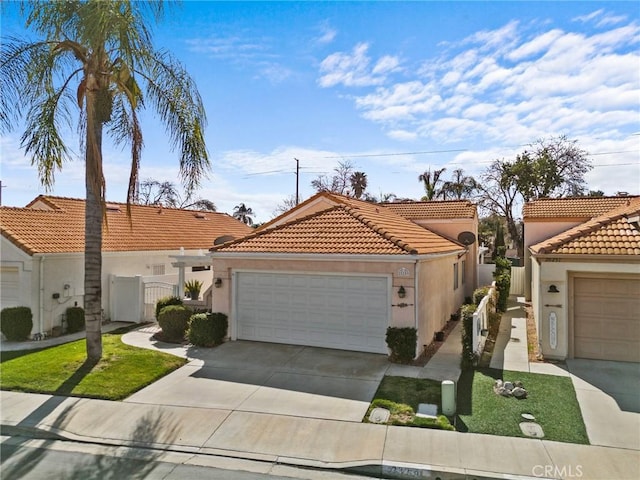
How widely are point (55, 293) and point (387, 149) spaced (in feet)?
68.4

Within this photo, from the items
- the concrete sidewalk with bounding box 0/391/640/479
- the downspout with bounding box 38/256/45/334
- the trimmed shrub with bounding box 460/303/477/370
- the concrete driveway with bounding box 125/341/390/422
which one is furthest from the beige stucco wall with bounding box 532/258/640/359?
the downspout with bounding box 38/256/45/334

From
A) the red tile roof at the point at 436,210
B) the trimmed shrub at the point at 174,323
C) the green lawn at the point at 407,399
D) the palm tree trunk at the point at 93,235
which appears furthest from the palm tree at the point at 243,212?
the green lawn at the point at 407,399

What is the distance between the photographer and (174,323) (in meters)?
13.2

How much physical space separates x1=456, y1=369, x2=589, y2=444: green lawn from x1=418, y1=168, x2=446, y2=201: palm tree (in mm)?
34529

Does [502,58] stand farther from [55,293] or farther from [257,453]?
[55,293]

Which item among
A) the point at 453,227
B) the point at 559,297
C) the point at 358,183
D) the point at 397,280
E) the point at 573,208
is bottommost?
the point at 559,297

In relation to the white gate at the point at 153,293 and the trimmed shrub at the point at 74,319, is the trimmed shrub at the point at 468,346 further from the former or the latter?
the trimmed shrub at the point at 74,319

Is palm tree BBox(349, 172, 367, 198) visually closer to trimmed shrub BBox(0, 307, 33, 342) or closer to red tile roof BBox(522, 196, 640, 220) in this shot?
red tile roof BBox(522, 196, 640, 220)

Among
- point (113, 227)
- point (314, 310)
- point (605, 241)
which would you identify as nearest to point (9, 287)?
point (113, 227)

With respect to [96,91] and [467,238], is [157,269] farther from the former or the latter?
[467,238]

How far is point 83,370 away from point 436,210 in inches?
677

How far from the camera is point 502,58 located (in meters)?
13.5

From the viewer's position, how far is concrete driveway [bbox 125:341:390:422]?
26.8ft

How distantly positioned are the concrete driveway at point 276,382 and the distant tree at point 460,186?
36.1 metres
